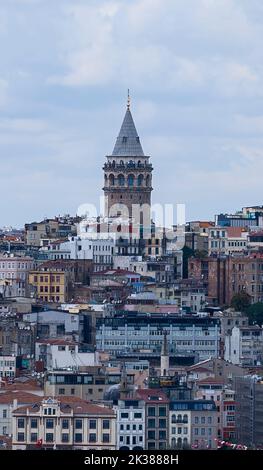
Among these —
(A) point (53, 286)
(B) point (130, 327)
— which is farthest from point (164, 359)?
(A) point (53, 286)

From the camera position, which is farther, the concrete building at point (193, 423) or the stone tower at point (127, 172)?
the stone tower at point (127, 172)

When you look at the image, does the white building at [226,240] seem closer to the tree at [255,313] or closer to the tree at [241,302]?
the tree at [241,302]

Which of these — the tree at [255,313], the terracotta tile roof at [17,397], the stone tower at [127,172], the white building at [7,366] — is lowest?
the terracotta tile roof at [17,397]

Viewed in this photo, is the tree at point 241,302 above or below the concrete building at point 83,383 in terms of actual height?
above

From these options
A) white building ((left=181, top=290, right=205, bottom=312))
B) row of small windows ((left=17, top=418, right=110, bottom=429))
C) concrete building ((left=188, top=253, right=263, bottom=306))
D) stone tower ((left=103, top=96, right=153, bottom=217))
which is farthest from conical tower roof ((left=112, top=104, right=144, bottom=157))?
row of small windows ((left=17, top=418, right=110, bottom=429))

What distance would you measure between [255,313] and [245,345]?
6981mm

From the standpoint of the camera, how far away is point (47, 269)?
222 ft

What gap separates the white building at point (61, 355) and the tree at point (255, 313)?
8.28m

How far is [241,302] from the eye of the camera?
209 feet

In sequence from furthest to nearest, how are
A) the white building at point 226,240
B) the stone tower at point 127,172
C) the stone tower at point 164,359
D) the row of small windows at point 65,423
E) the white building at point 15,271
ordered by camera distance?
1. the stone tower at point 127,172
2. the white building at point 226,240
3. the white building at point 15,271
4. the stone tower at point 164,359
5. the row of small windows at point 65,423

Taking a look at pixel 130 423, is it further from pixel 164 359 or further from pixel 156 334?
pixel 156 334

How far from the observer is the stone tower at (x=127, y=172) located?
286 feet

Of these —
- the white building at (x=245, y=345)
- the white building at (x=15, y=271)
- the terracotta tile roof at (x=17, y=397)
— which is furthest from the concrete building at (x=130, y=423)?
the white building at (x=15, y=271)
